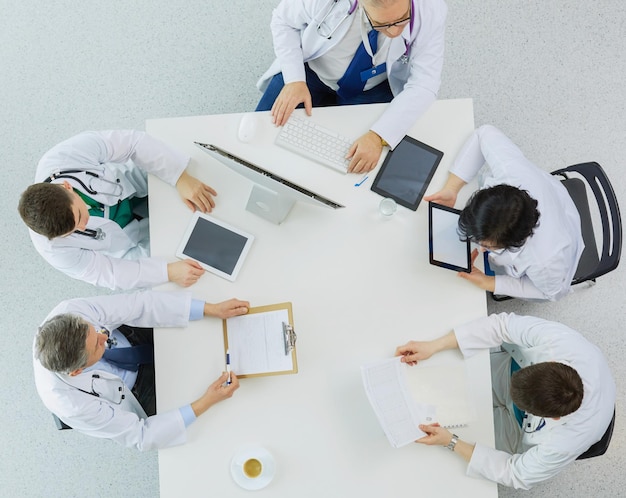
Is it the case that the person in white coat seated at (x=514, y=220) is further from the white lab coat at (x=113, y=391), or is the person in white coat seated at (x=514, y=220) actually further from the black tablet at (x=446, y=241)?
the white lab coat at (x=113, y=391)

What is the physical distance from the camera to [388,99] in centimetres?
211

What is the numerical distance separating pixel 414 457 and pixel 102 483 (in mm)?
1396

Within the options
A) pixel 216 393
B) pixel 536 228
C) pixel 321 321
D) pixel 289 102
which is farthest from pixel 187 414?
pixel 536 228

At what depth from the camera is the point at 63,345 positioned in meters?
1.43

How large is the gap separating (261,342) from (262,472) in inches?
14.8

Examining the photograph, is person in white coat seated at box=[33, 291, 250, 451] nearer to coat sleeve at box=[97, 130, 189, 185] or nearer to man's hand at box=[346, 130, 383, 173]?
coat sleeve at box=[97, 130, 189, 185]

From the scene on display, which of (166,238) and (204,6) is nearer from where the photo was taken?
(166,238)

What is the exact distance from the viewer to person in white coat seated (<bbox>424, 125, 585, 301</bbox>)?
1558 millimetres

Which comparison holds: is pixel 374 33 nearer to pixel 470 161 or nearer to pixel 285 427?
pixel 470 161

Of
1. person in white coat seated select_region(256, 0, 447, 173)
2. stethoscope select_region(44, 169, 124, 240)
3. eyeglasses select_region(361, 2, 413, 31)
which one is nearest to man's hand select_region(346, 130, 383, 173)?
person in white coat seated select_region(256, 0, 447, 173)

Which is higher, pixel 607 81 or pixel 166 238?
pixel 607 81

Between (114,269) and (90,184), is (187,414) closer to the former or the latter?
(114,269)

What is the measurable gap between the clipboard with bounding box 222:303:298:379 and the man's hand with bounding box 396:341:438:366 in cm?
33

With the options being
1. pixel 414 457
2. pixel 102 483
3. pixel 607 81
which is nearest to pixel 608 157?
pixel 607 81
